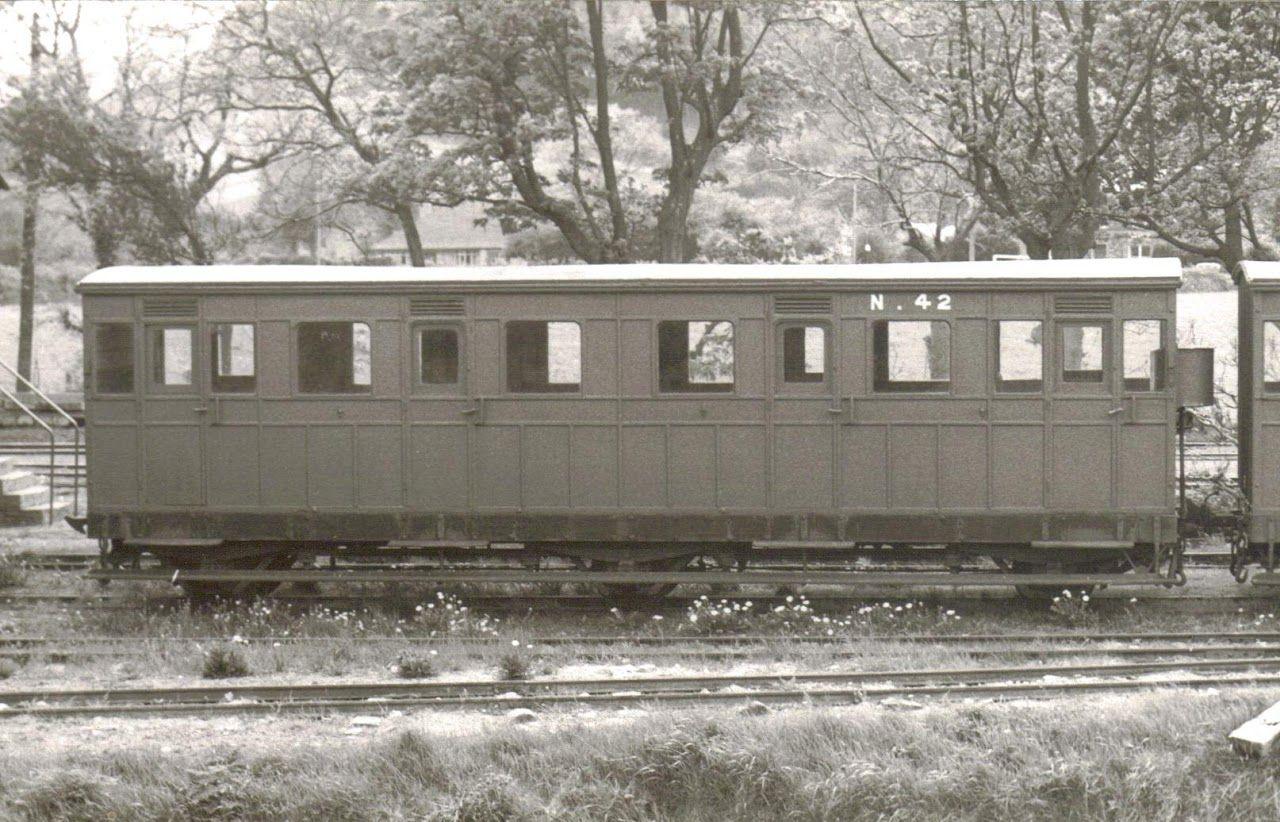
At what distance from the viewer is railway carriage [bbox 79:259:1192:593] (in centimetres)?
1218

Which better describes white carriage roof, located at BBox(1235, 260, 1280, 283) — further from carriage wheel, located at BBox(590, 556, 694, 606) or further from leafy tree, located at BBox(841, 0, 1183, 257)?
carriage wheel, located at BBox(590, 556, 694, 606)

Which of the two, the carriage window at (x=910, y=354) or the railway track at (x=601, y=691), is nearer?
the railway track at (x=601, y=691)

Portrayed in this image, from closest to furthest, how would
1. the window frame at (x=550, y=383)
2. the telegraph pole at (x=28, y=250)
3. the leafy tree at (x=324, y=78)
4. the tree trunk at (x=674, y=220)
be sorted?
the window frame at (x=550, y=383) → the tree trunk at (x=674, y=220) → the leafy tree at (x=324, y=78) → the telegraph pole at (x=28, y=250)

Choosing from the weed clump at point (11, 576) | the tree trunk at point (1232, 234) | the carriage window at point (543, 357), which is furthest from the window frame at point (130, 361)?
Result: the tree trunk at point (1232, 234)

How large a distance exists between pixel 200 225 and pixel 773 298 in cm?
1817

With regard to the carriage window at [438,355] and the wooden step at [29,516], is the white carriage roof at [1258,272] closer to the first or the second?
the carriage window at [438,355]

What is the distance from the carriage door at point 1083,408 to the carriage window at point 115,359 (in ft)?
29.3

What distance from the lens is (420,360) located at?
496 inches

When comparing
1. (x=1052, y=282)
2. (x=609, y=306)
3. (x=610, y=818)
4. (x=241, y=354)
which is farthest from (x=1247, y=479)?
(x=241, y=354)

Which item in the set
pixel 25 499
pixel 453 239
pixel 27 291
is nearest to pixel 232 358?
pixel 25 499

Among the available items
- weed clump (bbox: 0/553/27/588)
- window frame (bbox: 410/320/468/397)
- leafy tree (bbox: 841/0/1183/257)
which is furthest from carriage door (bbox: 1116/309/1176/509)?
weed clump (bbox: 0/553/27/588)

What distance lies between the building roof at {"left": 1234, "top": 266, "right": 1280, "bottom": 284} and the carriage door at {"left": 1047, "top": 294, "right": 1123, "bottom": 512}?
4.54 feet

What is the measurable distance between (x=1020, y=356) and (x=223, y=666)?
761 cm

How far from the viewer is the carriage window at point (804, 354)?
1235 centimetres
